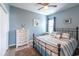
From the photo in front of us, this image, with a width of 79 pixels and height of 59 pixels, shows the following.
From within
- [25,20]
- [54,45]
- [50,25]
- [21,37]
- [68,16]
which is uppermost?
[68,16]

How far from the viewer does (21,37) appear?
276 cm

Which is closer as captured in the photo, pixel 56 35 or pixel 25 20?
pixel 25 20

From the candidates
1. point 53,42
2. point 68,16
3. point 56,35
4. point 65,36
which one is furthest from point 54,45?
point 68,16

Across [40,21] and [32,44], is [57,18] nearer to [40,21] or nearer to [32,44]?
[40,21]

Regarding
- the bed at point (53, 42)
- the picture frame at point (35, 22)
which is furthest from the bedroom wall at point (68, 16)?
the picture frame at point (35, 22)

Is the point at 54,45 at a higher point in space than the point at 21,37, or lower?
lower

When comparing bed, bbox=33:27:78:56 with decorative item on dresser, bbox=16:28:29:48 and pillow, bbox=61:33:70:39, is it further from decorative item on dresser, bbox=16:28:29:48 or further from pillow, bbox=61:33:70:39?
decorative item on dresser, bbox=16:28:29:48

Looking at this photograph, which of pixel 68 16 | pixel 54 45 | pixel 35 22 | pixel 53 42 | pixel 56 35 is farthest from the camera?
pixel 56 35

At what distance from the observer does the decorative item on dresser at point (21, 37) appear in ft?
A: 8.80

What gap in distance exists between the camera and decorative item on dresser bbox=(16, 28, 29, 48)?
2.68m

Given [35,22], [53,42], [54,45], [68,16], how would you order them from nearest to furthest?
[54,45]
[53,42]
[68,16]
[35,22]

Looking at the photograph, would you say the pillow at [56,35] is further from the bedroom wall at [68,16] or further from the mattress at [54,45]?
the bedroom wall at [68,16]

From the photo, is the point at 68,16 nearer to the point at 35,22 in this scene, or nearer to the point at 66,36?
the point at 66,36

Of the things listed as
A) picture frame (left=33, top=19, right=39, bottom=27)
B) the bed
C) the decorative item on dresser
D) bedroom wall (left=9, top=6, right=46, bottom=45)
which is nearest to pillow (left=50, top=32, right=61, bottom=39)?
the bed
